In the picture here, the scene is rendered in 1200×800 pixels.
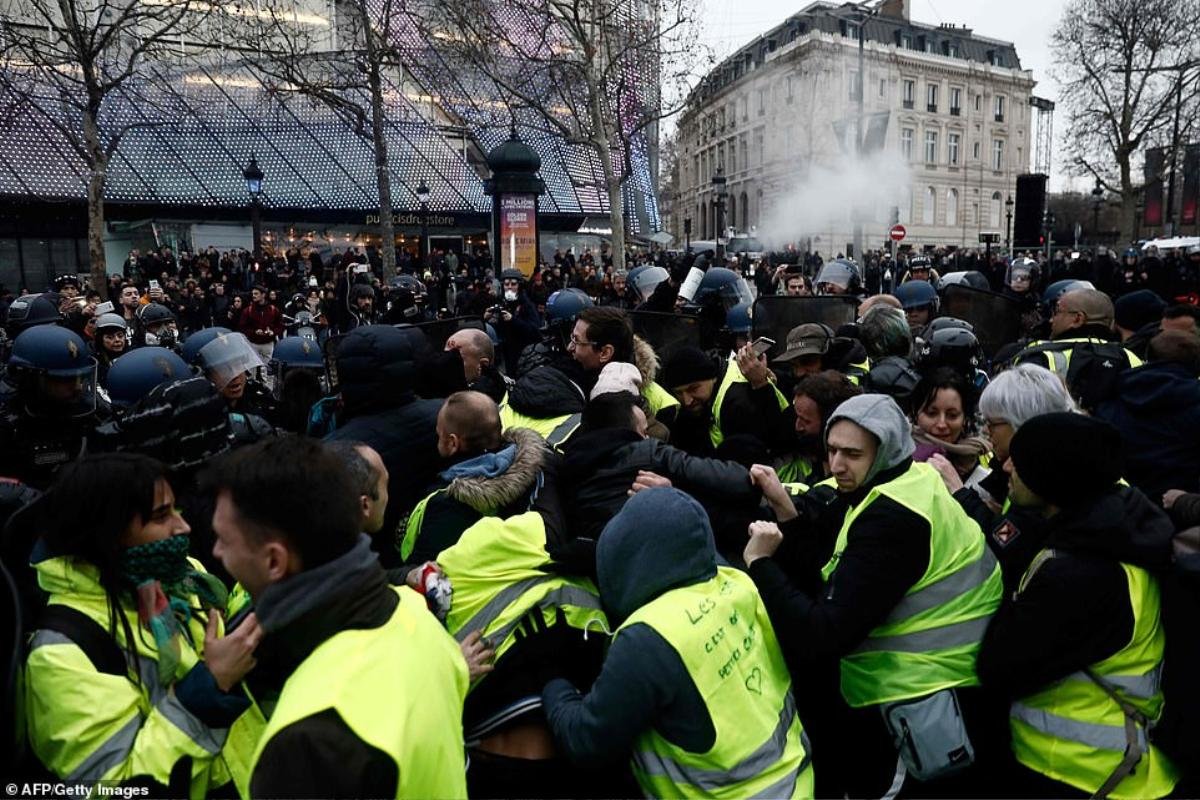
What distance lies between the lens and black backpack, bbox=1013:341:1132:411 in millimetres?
3879

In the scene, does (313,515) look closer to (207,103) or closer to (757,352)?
(757,352)

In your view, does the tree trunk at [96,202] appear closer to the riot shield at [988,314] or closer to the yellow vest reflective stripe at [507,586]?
the riot shield at [988,314]

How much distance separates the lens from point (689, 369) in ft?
13.6

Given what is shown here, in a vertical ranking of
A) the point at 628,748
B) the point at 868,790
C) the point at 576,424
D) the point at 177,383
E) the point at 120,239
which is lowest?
the point at 868,790

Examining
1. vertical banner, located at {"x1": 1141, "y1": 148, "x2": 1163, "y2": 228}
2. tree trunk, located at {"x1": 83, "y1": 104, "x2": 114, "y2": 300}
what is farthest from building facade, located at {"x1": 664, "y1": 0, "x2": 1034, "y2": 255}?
tree trunk, located at {"x1": 83, "y1": 104, "x2": 114, "y2": 300}

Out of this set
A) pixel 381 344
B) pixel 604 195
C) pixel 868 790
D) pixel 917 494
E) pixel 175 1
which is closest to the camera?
pixel 917 494

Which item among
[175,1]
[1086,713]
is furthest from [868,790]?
[175,1]

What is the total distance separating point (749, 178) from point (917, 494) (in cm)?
4884

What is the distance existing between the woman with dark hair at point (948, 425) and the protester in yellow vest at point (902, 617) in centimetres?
105

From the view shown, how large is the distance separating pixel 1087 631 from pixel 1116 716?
0.84 ft

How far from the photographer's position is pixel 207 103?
28.7 m

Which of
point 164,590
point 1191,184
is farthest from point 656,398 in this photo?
point 1191,184

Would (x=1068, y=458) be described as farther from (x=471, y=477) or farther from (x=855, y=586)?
(x=471, y=477)

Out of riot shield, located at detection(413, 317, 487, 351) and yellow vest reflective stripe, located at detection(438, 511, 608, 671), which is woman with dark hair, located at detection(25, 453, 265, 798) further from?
riot shield, located at detection(413, 317, 487, 351)
